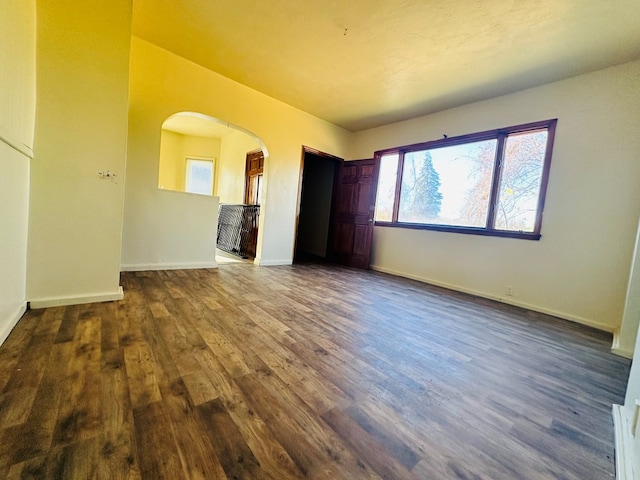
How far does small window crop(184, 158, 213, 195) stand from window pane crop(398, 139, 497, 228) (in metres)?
5.52

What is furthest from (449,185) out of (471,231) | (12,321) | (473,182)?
(12,321)

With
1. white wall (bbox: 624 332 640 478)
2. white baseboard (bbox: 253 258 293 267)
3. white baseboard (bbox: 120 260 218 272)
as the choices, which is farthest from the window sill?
white baseboard (bbox: 120 260 218 272)

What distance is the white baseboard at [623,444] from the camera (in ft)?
3.06

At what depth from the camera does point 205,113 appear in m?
3.71

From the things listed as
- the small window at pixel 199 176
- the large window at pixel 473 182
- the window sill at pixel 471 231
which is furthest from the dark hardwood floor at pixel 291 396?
the small window at pixel 199 176

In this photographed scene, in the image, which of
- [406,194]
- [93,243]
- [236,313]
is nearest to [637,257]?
[406,194]

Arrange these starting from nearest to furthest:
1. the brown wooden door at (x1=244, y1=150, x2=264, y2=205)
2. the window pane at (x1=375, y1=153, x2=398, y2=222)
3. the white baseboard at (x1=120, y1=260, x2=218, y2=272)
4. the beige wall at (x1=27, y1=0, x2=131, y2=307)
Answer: the beige wall at (x1=27, y1=0, x2=131, y2=307), the white baseboard at (x1=120, y1=260, x2=218, y2=272), the window pane at (x1=375, y1=153, x2=398, y2=222), the brown wooden door at (x1=244, y1=150, x2=264, y2=205)

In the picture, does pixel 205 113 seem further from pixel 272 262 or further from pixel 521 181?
pixel 521 181

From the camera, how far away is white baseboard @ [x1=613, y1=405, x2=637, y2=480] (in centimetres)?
93

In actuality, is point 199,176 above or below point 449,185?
above

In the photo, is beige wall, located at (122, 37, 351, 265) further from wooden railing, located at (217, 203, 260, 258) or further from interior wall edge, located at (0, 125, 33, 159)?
interior wall edge, located at (0, 125, 33, 159)

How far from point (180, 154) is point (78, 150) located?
580 cm

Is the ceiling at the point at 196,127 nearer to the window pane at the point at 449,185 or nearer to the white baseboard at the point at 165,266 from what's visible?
the white baseboard at the point at 165,266

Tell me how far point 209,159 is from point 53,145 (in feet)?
18.5
